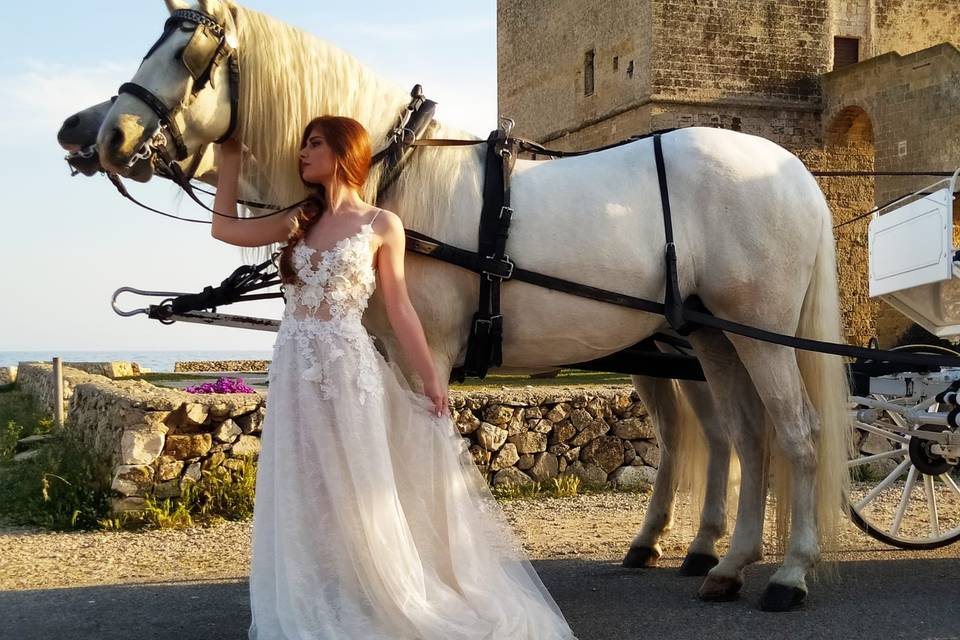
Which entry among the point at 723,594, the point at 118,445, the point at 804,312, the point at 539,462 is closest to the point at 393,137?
the point at 804,312

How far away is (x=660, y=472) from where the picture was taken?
17.0ft

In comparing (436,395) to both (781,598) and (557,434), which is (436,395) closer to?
(781,598)

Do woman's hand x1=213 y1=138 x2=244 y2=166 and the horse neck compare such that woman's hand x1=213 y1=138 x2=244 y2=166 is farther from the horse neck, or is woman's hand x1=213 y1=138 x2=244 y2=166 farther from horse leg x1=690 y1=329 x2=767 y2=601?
horse leg x1=690 y1=329 x2=767 y2=601

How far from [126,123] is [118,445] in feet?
11.4

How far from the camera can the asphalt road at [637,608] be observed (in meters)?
3.89

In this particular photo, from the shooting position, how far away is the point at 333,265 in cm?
344

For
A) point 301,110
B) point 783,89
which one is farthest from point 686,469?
point 783,89

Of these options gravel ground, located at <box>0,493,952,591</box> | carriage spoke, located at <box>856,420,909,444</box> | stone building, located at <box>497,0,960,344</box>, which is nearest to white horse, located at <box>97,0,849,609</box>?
gravel ground, located at <box>0,493,952,591</box>

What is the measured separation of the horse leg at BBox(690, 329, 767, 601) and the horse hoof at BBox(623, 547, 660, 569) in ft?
2.29

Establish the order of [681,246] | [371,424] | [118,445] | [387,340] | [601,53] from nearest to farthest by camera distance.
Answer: [371,424], [387,340], [681,246], [118,445], [601,53]

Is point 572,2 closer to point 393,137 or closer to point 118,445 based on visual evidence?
point 118,445

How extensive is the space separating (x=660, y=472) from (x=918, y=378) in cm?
144

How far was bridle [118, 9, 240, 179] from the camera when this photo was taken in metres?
3.56

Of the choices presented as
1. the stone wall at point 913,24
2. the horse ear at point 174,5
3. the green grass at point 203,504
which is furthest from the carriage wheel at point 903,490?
the stone wall at point 913,24
